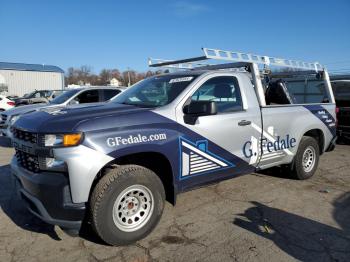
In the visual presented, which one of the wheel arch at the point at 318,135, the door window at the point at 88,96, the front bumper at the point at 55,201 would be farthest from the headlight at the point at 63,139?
the door window at the point at 88,96

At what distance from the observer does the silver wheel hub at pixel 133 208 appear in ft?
11.5

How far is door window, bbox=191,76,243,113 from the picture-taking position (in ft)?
14.9

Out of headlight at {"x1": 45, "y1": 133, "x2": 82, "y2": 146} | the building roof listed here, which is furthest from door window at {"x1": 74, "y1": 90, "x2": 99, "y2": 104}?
the building roof

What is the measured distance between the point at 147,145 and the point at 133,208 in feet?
2.31

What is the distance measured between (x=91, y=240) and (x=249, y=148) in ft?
→ 7.95

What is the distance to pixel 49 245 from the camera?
11.9 ft

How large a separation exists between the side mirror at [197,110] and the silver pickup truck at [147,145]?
0.01 metres

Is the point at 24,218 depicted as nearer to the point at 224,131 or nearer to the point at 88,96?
the point at 224,131

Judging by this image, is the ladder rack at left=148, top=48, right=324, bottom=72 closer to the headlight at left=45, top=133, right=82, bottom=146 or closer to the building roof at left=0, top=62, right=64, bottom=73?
the headlight at left=45, top=133, right=82, bottom=146

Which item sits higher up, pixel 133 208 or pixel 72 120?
pixel 72 120

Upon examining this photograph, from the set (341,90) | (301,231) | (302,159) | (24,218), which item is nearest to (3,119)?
(24,218)

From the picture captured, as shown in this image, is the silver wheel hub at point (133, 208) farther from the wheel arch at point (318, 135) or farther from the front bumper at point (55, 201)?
the wheel arch at point (318, 135)

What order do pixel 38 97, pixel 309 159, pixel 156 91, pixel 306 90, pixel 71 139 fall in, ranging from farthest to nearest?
pixel 38 97
pixel 306 90
pixel 309 159
pixel 156 91
pixel 71 139

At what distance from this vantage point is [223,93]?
4.73 m
